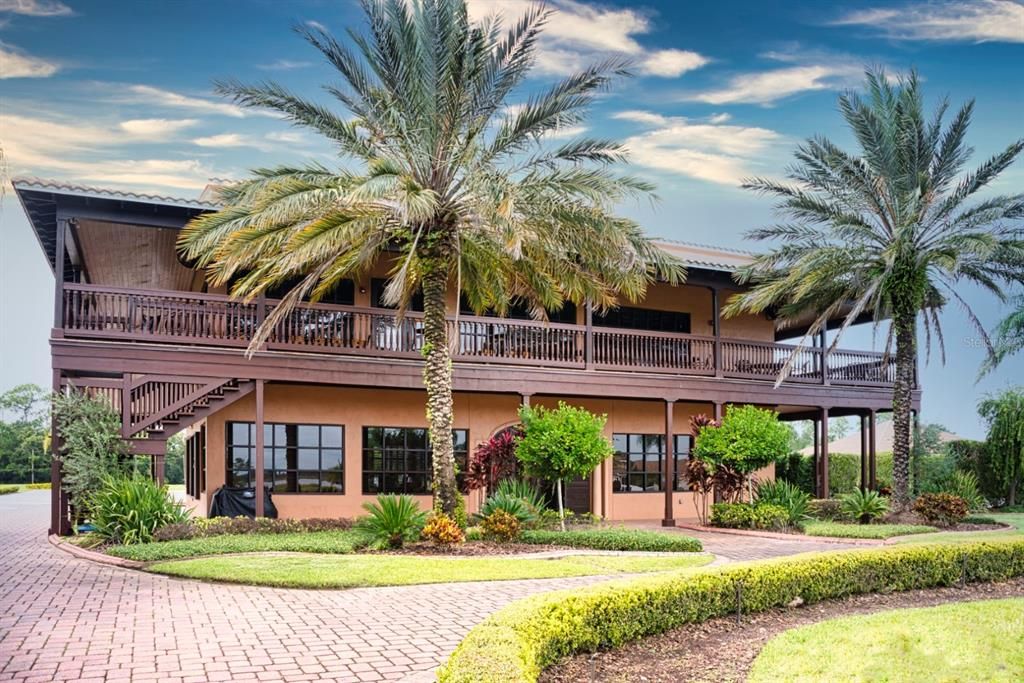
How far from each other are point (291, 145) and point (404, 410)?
61.2 meters

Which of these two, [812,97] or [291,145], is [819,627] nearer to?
[812,97]

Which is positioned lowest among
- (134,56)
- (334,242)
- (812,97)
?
(334,242)

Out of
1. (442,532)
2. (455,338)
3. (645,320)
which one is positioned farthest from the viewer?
(645,320)

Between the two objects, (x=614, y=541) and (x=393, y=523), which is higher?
(x=393, y=523)

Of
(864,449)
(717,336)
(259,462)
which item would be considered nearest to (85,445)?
(259,462)

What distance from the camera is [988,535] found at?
16125mm

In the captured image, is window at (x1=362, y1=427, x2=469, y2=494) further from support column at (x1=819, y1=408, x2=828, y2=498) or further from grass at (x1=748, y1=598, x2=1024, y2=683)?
grass at (x1=748, y1=598, x2=1024, y2=683)

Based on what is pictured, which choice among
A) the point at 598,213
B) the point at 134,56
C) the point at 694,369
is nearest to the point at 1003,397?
the point at 694,369

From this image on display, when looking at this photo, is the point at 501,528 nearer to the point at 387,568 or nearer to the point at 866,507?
the point at 387,568

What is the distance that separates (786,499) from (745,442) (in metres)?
2.13

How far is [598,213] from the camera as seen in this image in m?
14.2

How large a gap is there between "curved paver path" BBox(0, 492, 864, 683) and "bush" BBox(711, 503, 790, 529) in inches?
328

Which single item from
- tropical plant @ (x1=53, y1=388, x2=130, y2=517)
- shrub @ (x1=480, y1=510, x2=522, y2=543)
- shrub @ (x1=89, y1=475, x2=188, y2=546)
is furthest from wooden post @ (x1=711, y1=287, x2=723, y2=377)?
tropical plant @ (x1=53, y1=388, x2=130, y2=517)

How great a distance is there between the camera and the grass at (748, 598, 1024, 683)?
7000 mm
